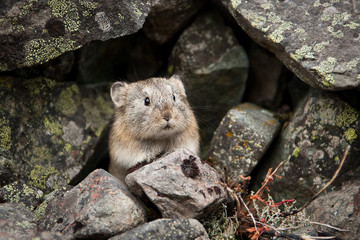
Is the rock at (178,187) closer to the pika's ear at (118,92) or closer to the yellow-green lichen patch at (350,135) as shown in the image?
the pika's ear at (118,92)

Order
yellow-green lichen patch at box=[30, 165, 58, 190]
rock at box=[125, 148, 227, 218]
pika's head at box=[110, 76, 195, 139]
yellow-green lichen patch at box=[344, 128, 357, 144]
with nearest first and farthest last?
rock at box=[125, 148, 227, 218] < yellow-green lichen patch at box=[344, 128, 357, 144] < pika's head at box=[110, 76, 195, 139] < yellow-green lichen patch at box=[30, 165, 58, 190]

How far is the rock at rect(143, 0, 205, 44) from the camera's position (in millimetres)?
7469

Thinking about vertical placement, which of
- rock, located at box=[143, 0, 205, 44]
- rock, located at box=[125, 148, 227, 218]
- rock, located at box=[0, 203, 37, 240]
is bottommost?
rock, located at box=[0, 203, 37, 240]

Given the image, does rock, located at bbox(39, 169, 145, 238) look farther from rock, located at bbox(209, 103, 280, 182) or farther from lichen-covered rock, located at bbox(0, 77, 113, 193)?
rock, located at bbox(209, 103, 280, 182)

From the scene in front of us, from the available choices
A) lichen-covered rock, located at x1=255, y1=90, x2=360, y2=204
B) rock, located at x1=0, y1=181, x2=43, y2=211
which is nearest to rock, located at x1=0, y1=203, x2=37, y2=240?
rock, located at x1=0, y1=181, x2=43, y2=211

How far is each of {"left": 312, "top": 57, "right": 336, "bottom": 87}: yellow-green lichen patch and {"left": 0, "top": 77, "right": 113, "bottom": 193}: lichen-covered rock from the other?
3950 mm

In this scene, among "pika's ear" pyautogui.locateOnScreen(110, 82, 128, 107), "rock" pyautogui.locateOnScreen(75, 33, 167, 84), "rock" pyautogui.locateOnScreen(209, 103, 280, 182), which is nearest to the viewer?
"rock" pyautogui.locateOnScreen(209, 103, 280, 182)

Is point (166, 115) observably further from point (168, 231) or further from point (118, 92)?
point (168, 231)

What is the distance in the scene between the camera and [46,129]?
7.08 meters

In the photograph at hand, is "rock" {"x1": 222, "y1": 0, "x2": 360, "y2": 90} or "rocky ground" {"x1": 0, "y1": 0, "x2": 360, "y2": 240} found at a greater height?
"rock" {"x1": 222, "y1": 0, "x2": 360, "y2": 90}

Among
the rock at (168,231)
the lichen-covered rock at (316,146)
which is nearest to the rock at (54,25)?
the rock at (168,231)

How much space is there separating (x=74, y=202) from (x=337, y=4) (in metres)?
4.75

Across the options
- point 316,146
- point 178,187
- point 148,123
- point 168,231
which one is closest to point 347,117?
point 316,146

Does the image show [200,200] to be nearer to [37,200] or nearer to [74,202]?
[74,202]
